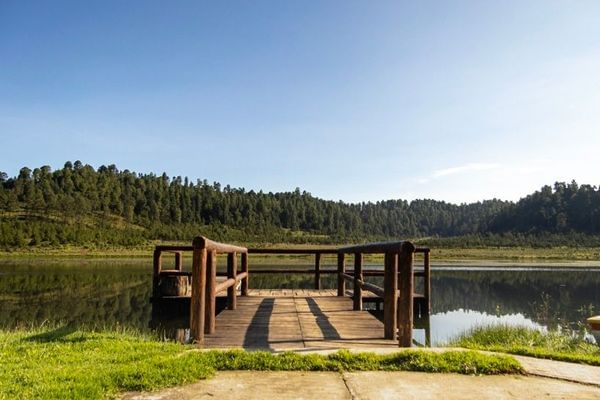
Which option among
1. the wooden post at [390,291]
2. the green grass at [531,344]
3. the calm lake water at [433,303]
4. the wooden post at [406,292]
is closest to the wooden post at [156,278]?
the calm lake water at [433,303]

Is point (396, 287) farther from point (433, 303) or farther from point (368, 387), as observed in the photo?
point (433, 303)

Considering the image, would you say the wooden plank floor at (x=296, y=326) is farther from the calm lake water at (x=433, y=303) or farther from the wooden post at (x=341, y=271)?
the calm lake water at (x=433, y=303)

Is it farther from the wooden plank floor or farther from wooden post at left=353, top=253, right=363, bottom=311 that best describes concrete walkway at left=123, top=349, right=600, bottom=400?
wooden post at left=353, top=253, right=363, bottom=311

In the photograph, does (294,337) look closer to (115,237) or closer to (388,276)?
(388,276)

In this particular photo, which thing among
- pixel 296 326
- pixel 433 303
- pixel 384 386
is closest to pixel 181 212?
pixel 433 303

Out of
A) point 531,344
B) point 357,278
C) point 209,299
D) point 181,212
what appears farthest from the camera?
point 181,212

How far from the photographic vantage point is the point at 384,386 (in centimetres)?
420

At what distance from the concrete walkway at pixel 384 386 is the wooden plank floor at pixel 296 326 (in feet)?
5.19

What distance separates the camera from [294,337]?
6.86m

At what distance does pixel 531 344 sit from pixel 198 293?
532cm

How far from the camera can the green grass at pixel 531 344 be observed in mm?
5657

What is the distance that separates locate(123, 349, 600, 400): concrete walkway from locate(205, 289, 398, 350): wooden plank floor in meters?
1.58

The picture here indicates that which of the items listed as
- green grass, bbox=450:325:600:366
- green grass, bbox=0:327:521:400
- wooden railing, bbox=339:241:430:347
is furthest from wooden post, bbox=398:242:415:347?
green grass, bbox=450:325:600:366

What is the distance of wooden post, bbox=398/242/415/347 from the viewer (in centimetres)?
591
